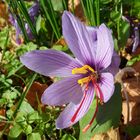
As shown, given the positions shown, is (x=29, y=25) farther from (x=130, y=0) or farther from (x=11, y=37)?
(x=130, y=0)

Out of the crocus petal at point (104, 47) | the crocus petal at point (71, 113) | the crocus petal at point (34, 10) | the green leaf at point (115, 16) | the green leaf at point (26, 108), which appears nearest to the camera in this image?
the crocus petal at point (104, 47)

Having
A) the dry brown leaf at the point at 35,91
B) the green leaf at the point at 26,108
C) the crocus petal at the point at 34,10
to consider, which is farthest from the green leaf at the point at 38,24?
the green leaf at the point at 26,108

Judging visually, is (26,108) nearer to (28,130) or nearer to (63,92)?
(28,130)

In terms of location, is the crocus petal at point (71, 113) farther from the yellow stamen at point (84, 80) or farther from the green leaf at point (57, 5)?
the green leaf at point (57, 5)

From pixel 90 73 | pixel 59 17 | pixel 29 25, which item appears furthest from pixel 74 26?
pixel 59 17

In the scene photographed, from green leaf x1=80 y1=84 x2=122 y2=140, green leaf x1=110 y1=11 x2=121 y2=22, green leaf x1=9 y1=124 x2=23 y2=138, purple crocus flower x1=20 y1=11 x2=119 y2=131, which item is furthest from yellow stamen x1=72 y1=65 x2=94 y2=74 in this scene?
green leaf x1=110 y1=11 x2=121 y2=22
